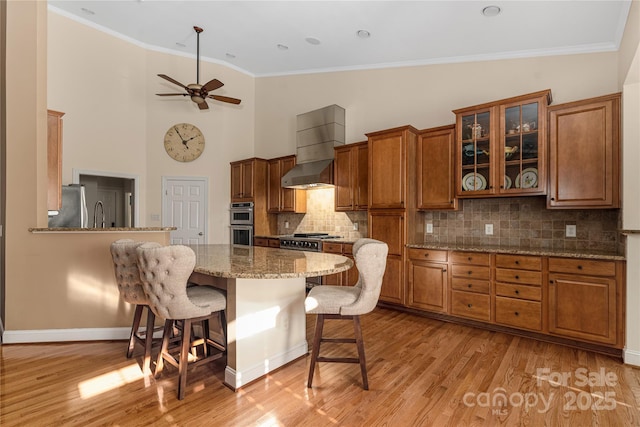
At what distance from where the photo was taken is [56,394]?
7.09ft

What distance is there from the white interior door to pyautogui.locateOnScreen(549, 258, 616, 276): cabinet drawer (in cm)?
522

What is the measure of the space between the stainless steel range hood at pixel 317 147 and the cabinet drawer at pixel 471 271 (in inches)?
89.5

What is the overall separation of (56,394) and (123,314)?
1.03 meters

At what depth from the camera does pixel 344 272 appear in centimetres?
467

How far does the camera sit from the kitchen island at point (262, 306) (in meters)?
2.13

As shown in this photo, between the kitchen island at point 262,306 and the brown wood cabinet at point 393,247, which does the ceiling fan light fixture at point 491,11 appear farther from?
the kitchen island at point 262,306

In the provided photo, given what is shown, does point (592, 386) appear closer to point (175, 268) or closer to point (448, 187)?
point (448, 187)

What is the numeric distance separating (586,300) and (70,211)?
5.74 metres

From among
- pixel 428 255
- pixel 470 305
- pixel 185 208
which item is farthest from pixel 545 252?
pixel 185 208

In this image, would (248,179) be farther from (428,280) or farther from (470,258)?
(470,258)

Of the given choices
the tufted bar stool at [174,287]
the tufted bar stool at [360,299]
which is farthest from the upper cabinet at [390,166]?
the tufted bar stool at [174,287]

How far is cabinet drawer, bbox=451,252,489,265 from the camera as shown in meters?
3.49

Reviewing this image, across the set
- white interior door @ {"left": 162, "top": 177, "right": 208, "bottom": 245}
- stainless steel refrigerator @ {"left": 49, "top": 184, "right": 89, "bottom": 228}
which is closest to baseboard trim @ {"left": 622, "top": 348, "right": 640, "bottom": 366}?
white interior door @ {"left": 162, "top": 177, "right": 208, "bottom": 245}

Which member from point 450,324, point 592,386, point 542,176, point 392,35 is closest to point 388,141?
point 392,35
